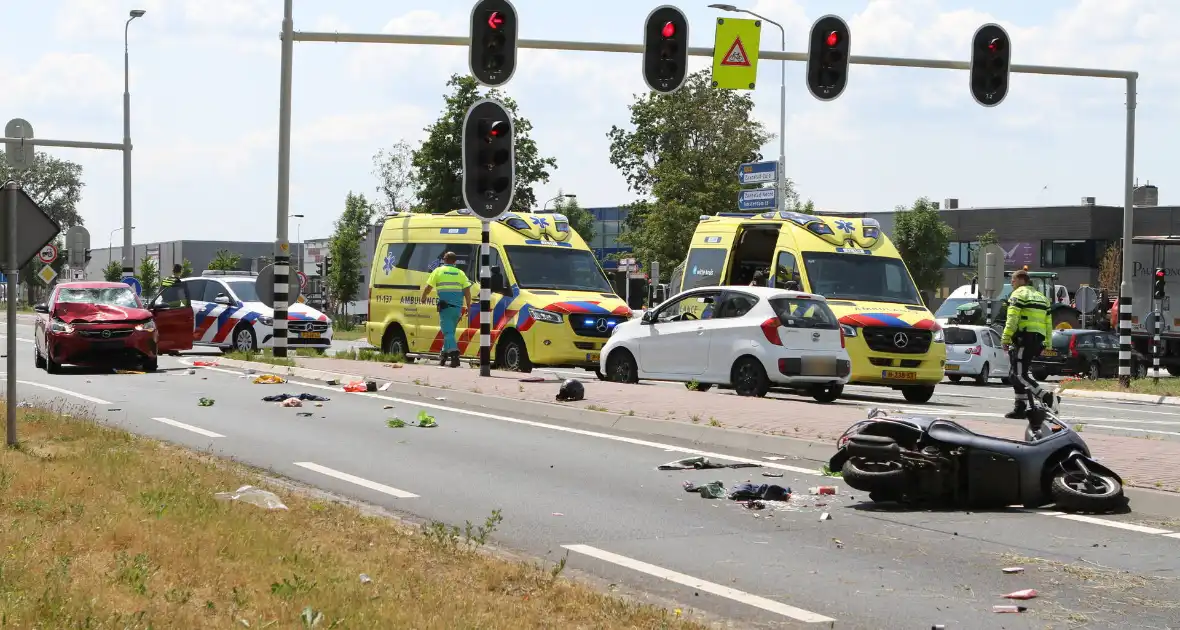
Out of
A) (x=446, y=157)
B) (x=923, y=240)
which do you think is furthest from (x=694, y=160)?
(x=923, y=240)

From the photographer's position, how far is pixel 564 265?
23.6m

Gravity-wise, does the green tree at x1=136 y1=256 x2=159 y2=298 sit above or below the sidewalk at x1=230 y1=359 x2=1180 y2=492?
above

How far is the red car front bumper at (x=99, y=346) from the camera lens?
21.8 meters

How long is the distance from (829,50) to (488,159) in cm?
568

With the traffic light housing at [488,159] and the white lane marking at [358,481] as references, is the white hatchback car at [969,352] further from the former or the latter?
the white lane marking at [358,481]

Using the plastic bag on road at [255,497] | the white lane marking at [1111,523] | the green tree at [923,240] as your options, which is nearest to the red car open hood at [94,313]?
the plastic bag on road at [255,497]

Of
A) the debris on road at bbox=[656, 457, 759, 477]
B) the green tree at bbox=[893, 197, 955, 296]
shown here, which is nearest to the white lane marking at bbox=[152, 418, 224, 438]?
the debris on road at bbox=[656, 457, 759, 477]

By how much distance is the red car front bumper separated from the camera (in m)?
21.8

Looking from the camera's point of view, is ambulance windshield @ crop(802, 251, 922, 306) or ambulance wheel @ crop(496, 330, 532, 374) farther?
ambulance wheel @ crop(496, 330, 532, 374)

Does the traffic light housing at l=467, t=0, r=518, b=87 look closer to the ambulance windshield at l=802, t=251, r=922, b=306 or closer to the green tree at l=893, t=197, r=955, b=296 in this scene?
the ambulance windshield at l=802, t=251, r=922, b=306

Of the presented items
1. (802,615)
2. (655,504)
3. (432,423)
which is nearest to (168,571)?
(802,615)

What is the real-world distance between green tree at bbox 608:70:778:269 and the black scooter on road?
44453mm

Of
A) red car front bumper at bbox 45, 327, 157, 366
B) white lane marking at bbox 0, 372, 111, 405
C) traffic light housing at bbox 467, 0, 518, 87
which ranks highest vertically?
traffic light housing at bbox 467, 0, 518, 87

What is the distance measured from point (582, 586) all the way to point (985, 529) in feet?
10.1
